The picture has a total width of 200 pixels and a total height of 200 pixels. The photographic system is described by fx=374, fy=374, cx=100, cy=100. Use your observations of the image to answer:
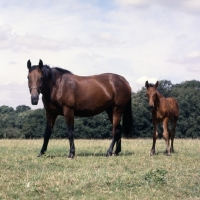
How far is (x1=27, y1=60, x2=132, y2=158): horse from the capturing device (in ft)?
34.5

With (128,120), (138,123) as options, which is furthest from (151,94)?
(138,123)

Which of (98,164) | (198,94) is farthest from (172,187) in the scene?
(198,94)

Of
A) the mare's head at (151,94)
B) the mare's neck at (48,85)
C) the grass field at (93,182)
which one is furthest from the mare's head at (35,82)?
the mare's head at (151,94)

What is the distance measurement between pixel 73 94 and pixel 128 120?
8.59 ft

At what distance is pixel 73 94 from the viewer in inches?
435

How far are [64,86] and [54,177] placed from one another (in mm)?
4357

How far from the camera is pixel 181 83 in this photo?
7869 cm

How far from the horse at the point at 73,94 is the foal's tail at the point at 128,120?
0.32ft

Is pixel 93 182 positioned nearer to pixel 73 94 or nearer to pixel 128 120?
pixel 73 94

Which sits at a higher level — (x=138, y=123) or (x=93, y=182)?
(x=138, y=123)

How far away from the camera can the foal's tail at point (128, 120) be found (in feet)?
41.6

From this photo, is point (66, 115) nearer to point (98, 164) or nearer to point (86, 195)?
point (98, 164)

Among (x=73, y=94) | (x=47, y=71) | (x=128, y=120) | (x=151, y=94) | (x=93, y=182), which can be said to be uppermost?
(x=47, y=71)

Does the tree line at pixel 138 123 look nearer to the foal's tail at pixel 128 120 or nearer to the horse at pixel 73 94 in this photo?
the foal's tail at pixel 128 120
